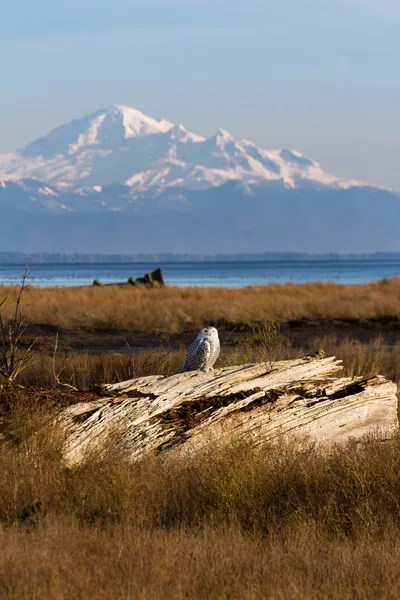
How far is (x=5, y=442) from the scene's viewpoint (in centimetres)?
853

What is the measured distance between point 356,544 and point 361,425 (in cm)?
374

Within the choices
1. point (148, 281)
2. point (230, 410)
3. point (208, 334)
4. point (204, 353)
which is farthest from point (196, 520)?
point (148, 281)

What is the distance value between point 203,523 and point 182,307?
25718mm

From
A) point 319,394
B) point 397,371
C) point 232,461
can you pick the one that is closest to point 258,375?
point 319,394

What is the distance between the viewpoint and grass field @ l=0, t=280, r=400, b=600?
18.4ft

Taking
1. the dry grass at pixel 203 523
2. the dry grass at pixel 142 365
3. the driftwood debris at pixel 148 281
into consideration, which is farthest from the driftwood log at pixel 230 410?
the driftwood debris at pixel 148 281

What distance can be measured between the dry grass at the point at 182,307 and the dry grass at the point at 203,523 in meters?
19.4

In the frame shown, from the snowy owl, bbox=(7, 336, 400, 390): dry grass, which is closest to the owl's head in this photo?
the snowy owl

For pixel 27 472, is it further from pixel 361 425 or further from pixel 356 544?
pixel 361 425

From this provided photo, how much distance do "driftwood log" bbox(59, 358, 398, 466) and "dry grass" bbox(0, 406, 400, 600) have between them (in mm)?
375

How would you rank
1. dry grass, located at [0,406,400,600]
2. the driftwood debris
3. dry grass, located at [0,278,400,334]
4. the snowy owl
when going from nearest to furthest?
dry grass, located at [0,406,400,600] < the snowy owl < dry grass, located at [0,278,400,334] < the driftwood debris

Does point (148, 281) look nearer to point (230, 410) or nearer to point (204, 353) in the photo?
point (204, 353)

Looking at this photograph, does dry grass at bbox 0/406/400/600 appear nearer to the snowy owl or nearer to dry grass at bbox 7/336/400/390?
the snowy owl

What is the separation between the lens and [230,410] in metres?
9.60
